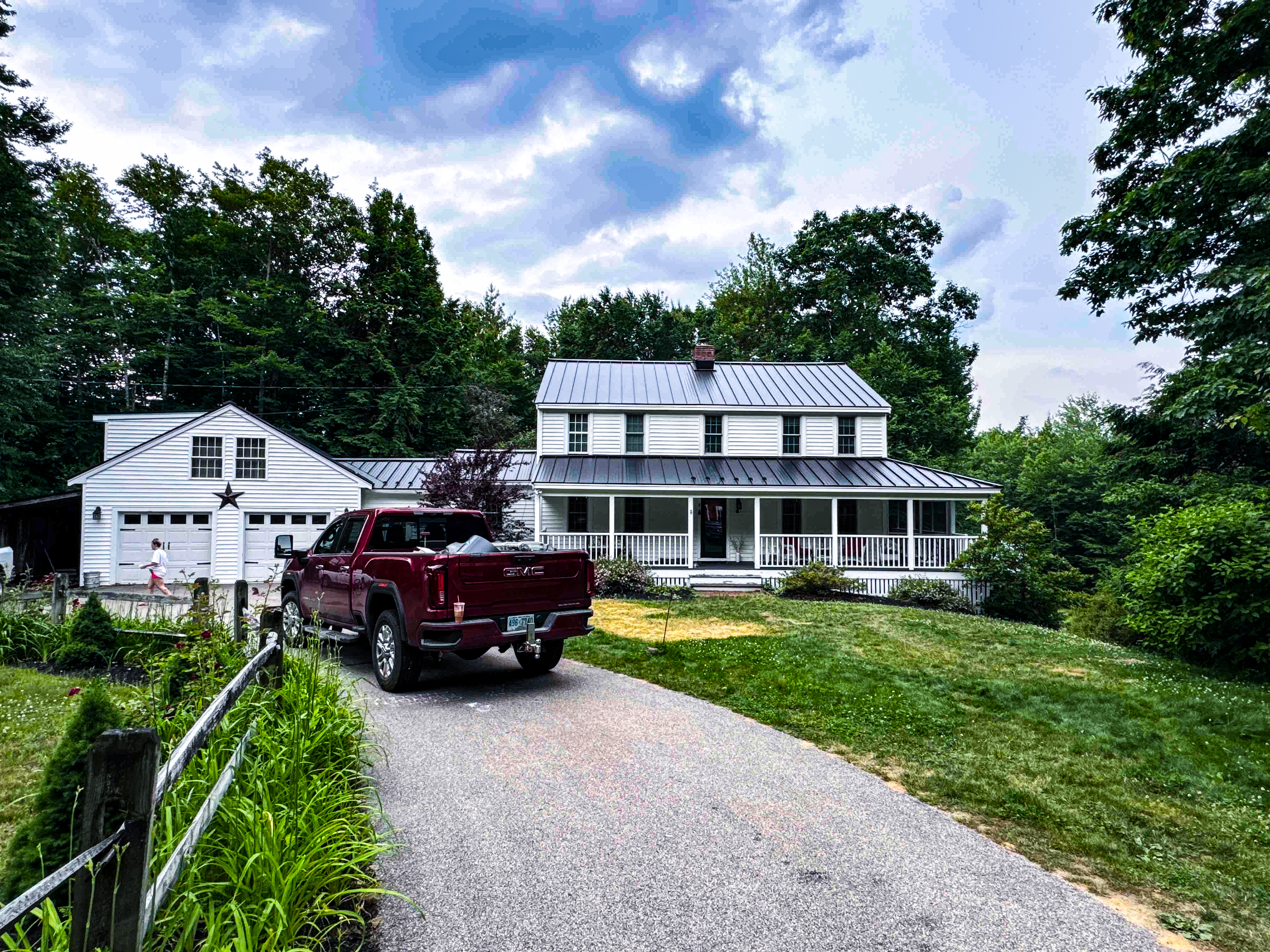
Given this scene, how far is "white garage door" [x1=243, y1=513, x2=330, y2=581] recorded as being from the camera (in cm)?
1931

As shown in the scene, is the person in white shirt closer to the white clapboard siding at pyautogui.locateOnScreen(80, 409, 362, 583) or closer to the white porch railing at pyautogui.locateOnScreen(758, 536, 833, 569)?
the white clapboard siding at pyautogui.locateOnScreen(80, 409, 362, 583)

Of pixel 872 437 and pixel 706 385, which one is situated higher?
pixel 706 385

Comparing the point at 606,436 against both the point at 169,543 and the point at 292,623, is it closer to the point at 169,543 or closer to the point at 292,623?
the point at 292,623

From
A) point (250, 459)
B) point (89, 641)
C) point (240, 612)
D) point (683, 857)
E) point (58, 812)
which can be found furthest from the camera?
point (250, 459)

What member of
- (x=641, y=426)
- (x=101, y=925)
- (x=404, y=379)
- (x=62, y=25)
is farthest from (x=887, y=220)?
(x=101, y=925)

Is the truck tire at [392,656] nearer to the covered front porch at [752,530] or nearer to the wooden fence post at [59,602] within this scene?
the wooden fence post at [59,602]

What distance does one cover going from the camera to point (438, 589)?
6043mm

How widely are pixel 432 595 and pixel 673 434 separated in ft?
49.2

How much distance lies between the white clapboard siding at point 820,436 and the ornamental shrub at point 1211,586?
37.8ft

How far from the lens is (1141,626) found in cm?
901

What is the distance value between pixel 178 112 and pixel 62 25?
231 inches

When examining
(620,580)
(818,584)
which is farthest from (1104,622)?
(620,580)

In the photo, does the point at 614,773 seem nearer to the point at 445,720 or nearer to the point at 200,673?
the point at 445,720

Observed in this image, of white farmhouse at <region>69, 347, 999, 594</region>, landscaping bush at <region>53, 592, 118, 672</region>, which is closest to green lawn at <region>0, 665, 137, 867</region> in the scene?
landscaping bush at <region>53, 592, 118, 672</region>
